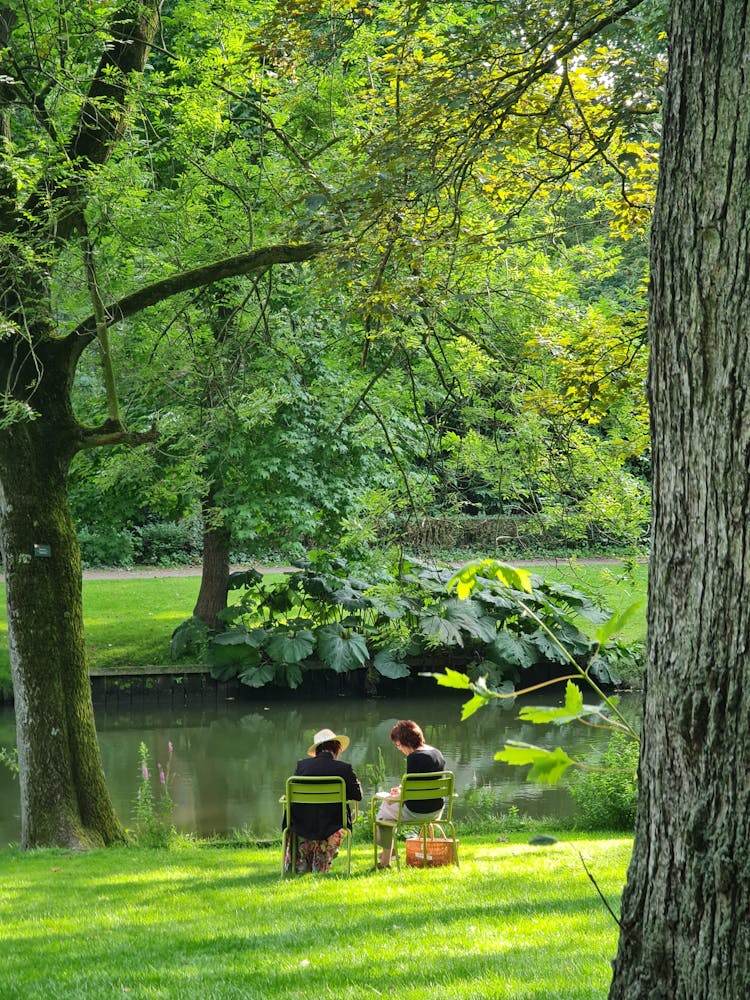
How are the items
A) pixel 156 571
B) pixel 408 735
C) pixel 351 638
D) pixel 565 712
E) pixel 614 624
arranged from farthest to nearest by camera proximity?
pixel 156 571 < pixel 351 638 < pixel 408 735 < pixel 614 624 < pixel 565 712

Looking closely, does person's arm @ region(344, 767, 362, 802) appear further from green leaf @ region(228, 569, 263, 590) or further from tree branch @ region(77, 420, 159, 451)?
green leaf @ region(228, 569, 263, 590)

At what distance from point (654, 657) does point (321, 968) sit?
2.71m

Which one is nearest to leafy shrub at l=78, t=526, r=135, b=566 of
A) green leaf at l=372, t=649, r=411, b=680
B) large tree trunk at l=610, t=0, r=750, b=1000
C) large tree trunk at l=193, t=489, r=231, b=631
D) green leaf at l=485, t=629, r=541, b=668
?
large tree trunk at l=193, t=489, r=231, b=631

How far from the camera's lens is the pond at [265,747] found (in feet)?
42.9

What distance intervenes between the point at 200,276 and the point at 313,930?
222 inches

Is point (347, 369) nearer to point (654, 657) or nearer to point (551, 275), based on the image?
point (551, 275)

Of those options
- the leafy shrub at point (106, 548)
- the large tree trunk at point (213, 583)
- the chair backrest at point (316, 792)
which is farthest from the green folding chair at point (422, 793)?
the leafy shrub at point (106, 548)

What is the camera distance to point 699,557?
7.56ft

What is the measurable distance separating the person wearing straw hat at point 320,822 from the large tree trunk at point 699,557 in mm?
5433

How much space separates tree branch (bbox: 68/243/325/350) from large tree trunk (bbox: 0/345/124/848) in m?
0.64

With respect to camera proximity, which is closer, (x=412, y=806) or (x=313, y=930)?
(x=313, y=930)

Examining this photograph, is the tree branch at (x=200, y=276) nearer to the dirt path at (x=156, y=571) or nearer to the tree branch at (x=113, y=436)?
the tree branch at (x=113, y=436)

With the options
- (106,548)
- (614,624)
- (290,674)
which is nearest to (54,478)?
(614,624)

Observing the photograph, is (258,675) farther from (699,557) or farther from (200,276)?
(699,557)
